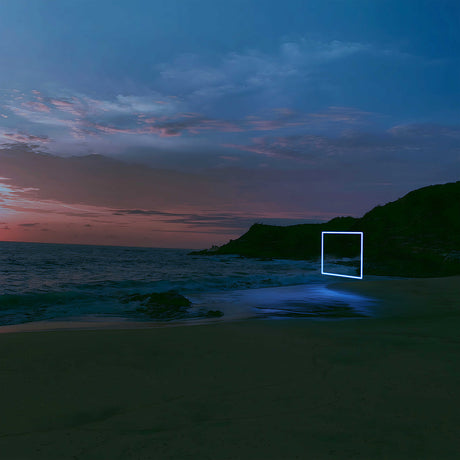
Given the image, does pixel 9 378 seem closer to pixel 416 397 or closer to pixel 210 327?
pixel 210 327

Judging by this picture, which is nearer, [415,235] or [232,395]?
[232,395]

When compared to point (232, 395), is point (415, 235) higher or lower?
higher

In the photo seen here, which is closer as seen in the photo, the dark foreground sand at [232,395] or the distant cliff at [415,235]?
the dark foreground sand at [232,395]

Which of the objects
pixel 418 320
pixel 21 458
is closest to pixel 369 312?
pixel 418 320

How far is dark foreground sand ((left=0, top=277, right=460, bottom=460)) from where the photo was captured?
2.25 metres

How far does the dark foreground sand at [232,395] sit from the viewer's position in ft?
7.37

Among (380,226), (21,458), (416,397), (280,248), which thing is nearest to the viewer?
(21,458)

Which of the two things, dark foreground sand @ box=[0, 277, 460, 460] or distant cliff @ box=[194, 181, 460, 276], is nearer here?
dark foreground sand @ box=[0, 277, 460, 460]

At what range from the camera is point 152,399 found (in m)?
3.06

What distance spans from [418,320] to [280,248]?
59468 mm

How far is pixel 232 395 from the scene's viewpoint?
3.10 metres

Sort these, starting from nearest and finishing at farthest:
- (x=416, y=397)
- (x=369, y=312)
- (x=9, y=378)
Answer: (x=416, y=397), (x=9, y=378), (x=369, y=312)

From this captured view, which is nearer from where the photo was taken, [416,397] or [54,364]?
[416,397]

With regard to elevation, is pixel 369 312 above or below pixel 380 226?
below
